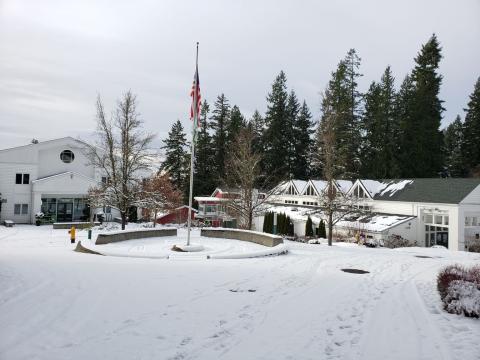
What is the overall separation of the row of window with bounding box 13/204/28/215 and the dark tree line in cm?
2317

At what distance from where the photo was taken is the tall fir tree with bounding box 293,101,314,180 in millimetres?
64312

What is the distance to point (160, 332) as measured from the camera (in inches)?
257

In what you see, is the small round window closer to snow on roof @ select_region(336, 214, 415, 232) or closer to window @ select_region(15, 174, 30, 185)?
window @ select_region(15, 174, 30, 185)

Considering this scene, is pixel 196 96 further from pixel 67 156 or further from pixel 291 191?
pixel 291 191

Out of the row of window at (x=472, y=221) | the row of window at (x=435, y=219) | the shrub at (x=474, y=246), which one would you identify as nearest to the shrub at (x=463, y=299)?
the shrub at (x=474, y=246)

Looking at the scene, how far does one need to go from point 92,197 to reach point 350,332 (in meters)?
26.3

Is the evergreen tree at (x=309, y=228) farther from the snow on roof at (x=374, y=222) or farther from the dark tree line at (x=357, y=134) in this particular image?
the dark tree line at (x=357, y=134)

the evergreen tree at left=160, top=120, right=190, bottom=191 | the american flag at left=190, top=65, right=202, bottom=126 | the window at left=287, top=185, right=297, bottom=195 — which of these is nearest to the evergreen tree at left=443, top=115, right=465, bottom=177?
the window at left=287, top=185, right=297, bottom=195

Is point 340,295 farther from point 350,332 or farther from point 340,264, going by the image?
point 340,264

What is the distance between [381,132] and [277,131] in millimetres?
16652

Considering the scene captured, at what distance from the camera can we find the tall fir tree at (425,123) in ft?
179

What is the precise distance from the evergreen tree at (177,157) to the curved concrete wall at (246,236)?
37202 millimetres

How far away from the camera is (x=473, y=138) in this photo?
58281mm

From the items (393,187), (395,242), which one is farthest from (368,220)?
(393,187)
